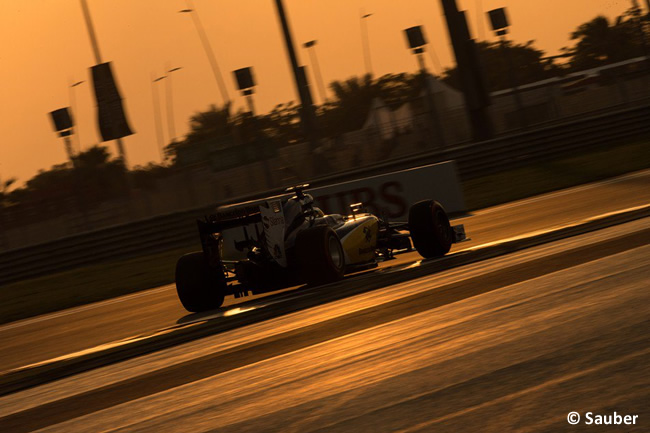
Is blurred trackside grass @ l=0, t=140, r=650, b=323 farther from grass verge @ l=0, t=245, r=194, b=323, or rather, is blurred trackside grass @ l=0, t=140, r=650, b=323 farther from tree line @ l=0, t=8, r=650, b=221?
tree line @ l=0, t=8, r=650, b=221

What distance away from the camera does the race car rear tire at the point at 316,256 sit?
1087 centimetres

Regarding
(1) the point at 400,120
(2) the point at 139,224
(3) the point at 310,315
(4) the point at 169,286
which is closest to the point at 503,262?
(3) the point at 310,315

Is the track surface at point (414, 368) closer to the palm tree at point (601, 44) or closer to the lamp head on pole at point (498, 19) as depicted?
the lamp head on pole at point (498, 19)

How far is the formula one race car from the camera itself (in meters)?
11.0

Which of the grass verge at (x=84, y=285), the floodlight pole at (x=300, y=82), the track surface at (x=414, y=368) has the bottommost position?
the track surface at (x=414, y=368)

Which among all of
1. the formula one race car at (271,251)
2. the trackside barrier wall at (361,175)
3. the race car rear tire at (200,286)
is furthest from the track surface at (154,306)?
the trackside barrier wall at (361,175)

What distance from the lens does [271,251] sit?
36.4 ft

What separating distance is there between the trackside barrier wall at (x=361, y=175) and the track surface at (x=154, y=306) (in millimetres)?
8355

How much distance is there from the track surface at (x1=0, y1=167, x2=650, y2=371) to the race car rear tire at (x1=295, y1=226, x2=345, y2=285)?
798mm

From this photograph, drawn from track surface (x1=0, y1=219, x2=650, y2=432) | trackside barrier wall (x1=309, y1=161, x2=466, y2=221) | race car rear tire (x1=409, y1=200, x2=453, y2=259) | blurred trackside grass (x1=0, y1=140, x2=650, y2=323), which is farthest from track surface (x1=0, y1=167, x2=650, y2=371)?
track surface (x1=0, y1=219, x2=650, y2=432)

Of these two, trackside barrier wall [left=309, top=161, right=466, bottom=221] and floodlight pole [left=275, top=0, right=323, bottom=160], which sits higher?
floodlight pole [left=275, top=0, right=323, bottom=160]

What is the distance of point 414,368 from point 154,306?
318 inches

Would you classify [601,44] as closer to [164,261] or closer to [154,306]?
A: [164,261]

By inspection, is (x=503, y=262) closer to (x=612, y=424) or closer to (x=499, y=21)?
(x=612, y=424)
